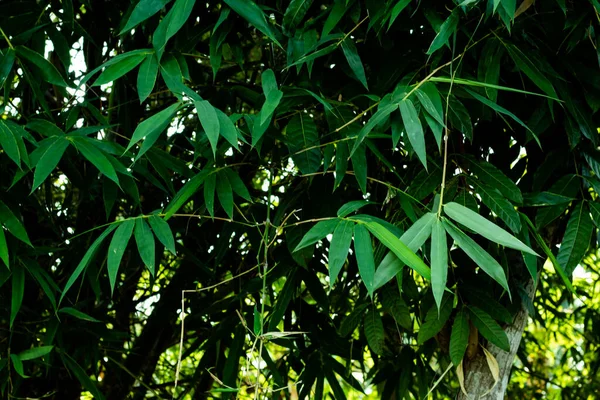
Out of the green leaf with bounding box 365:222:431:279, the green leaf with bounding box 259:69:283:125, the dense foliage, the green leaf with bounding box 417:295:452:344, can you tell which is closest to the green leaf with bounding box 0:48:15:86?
the dense foliage

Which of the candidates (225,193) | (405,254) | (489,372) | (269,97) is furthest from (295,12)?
(489,372)

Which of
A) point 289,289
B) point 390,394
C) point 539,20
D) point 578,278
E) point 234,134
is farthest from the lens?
point 578,278

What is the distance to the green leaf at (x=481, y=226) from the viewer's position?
1124 mm

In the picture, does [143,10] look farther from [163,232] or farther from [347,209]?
[347,209]

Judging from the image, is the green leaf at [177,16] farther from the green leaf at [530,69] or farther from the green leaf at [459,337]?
the green leaf at [459,337]

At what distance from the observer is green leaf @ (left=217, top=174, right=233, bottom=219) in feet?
4.75

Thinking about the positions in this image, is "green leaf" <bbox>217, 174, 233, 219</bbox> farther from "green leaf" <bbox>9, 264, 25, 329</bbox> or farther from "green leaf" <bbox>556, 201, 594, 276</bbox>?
"green leaf" <bbox>556, 201, 594, 276</bbox>

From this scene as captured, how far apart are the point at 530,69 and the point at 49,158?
2.89 feet

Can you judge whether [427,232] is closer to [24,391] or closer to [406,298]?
[406,298]

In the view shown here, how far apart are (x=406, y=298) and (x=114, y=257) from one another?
759 mm

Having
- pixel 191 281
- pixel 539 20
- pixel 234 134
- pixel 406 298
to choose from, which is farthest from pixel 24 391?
pixel 539 20

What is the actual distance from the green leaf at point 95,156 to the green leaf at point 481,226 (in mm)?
612

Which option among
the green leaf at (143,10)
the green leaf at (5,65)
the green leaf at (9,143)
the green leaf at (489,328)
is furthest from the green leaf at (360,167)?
the green leaf at (5,65)

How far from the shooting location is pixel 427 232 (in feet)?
3.83
